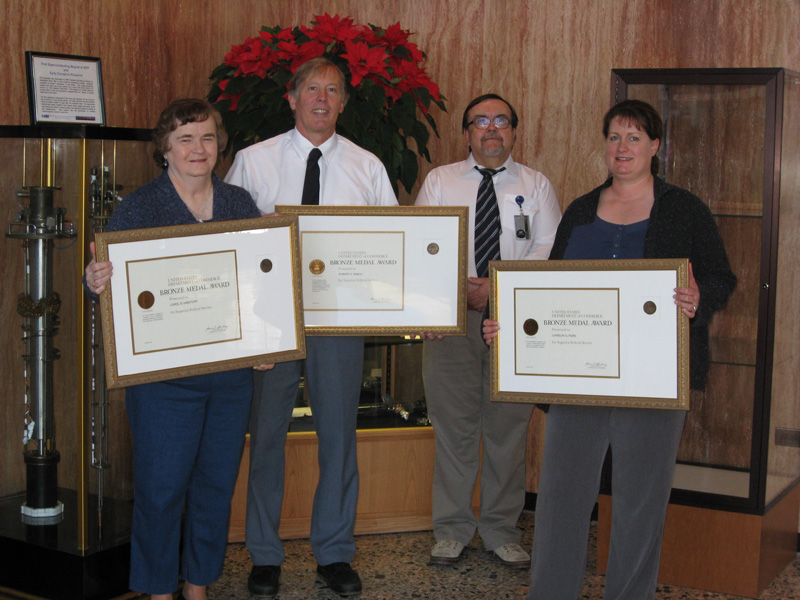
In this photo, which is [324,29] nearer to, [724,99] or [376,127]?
[376,127]

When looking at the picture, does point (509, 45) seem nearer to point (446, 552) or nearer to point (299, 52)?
point (299, 52)

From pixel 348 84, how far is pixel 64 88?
3.46ft

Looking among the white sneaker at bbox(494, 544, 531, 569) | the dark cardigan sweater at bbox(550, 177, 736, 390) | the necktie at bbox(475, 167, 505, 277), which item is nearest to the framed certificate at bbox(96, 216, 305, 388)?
the necktie at bbox(475, 167, 505, 277)

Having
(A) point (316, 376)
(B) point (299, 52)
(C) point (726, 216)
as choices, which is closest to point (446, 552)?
(A) point (316, 376)

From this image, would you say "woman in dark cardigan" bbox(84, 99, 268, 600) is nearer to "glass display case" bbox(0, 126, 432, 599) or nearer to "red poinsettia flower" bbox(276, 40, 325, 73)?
"glass display case" bbox(0, 126, 432, 599)

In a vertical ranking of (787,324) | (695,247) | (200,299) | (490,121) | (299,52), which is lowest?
(787,324)

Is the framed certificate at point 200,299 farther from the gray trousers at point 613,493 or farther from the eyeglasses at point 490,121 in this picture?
the eyeglasses at point 490,121

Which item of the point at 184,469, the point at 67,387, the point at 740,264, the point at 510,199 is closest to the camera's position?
the point at 184,469

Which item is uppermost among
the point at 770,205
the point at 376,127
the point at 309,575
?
the point at 376,127

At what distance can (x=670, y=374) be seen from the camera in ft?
7.60

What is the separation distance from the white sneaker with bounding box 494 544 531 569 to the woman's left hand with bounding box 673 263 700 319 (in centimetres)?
141

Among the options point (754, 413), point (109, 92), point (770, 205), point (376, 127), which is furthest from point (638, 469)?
point (109, 92)

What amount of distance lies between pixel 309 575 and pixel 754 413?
1715 millimetres

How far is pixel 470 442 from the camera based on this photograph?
3.38m
